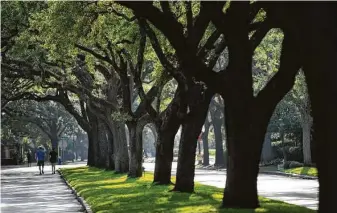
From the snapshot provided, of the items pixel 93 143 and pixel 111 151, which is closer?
pixel 111 151

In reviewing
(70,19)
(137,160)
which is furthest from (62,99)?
(70,19)

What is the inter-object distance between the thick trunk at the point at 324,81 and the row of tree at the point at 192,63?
1cm

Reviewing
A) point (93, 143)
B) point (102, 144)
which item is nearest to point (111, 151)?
point (102, 144)

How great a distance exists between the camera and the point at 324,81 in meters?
8.15

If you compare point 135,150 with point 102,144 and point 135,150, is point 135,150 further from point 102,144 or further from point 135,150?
point 102,144

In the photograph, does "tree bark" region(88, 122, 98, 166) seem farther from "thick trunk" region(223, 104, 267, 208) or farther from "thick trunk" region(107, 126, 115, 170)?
"thick trunk" region(223, 104, 267, 208)

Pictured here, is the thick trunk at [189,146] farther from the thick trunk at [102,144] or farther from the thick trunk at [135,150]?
the thick trunk at [102,144]

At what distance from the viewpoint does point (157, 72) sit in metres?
23.1

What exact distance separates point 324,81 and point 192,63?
4500 mm

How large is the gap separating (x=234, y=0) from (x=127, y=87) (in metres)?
15.6

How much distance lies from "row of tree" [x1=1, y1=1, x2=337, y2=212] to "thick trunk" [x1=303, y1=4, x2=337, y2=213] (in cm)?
1

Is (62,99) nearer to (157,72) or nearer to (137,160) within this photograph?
(137,160)

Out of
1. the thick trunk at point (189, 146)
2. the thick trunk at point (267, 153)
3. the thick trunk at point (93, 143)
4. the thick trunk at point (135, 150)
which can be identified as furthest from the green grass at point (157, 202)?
the thick trunk at point (267, 153)

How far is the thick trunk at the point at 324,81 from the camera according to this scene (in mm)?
8102
